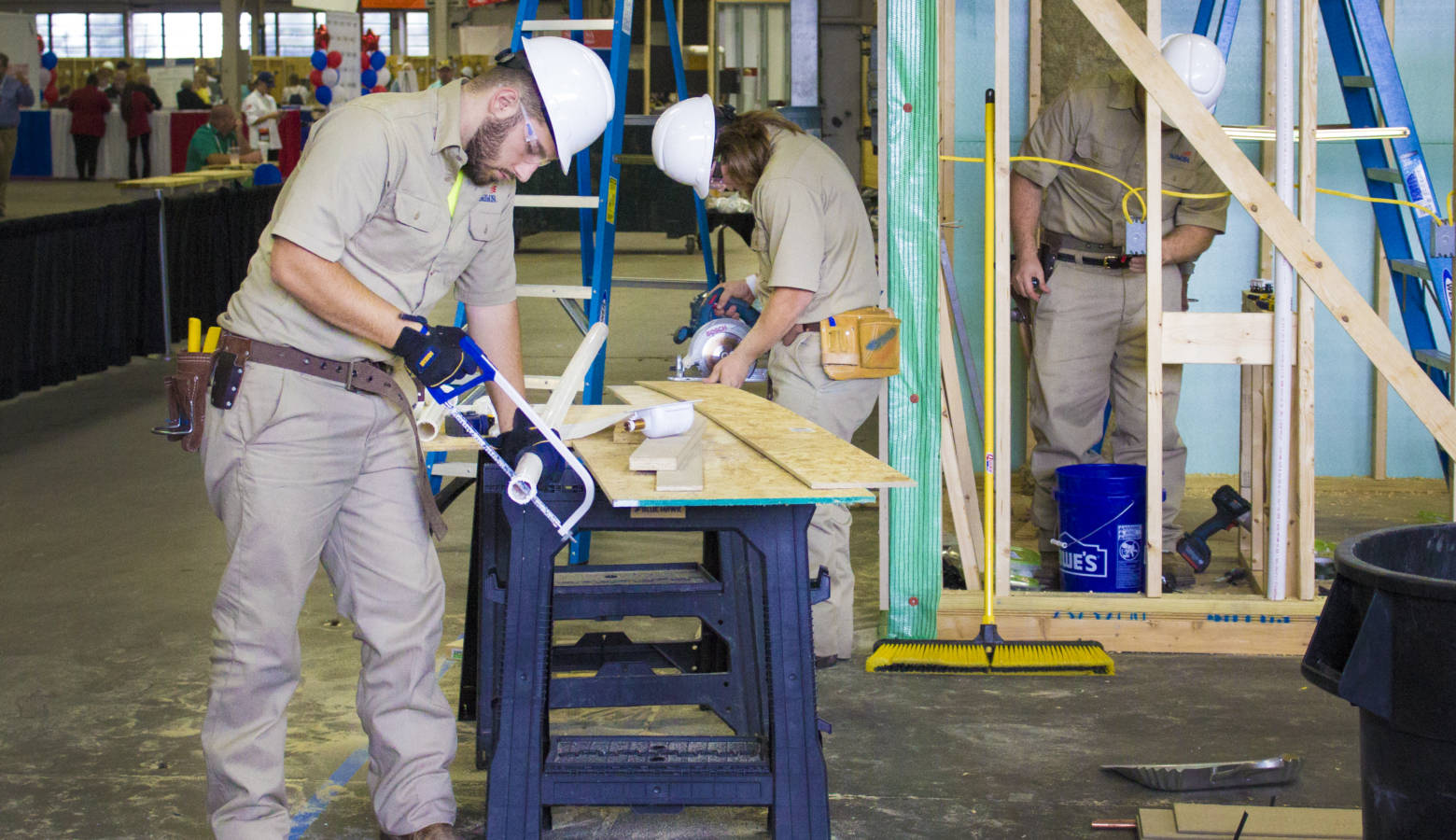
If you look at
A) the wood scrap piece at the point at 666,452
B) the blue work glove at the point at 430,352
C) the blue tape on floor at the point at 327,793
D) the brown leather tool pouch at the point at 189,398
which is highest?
the blue work glove at the point at 430,352

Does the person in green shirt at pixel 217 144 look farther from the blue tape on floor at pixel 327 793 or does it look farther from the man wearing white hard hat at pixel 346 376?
the man wearing white hard hat at pixel 346 376

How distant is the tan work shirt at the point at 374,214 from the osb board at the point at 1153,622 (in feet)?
7.40

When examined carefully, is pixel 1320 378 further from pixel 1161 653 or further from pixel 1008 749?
pixel 1008 749

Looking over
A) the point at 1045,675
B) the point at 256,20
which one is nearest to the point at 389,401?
the point at 1045,675

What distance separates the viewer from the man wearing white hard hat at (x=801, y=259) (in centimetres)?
432

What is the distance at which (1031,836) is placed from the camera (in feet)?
11.1

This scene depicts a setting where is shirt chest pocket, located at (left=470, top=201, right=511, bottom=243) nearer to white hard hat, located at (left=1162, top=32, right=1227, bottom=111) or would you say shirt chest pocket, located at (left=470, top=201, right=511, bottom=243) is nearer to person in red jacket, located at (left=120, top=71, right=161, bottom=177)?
white hard hat, located at (left=1162, top=32, right=1227, bottom=111)

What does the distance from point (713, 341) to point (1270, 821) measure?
8.02 ft

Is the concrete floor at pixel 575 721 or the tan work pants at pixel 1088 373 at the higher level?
the tan work pants at pixel 1088 373

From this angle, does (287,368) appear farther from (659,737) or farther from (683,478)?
(659,737)

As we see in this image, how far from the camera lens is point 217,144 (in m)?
13.5

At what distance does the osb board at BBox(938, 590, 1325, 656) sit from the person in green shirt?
10.6 meters

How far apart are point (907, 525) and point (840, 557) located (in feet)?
0.83

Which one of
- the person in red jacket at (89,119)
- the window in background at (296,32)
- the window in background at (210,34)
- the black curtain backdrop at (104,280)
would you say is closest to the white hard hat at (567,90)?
the black curtain backdrop at (104,280)
